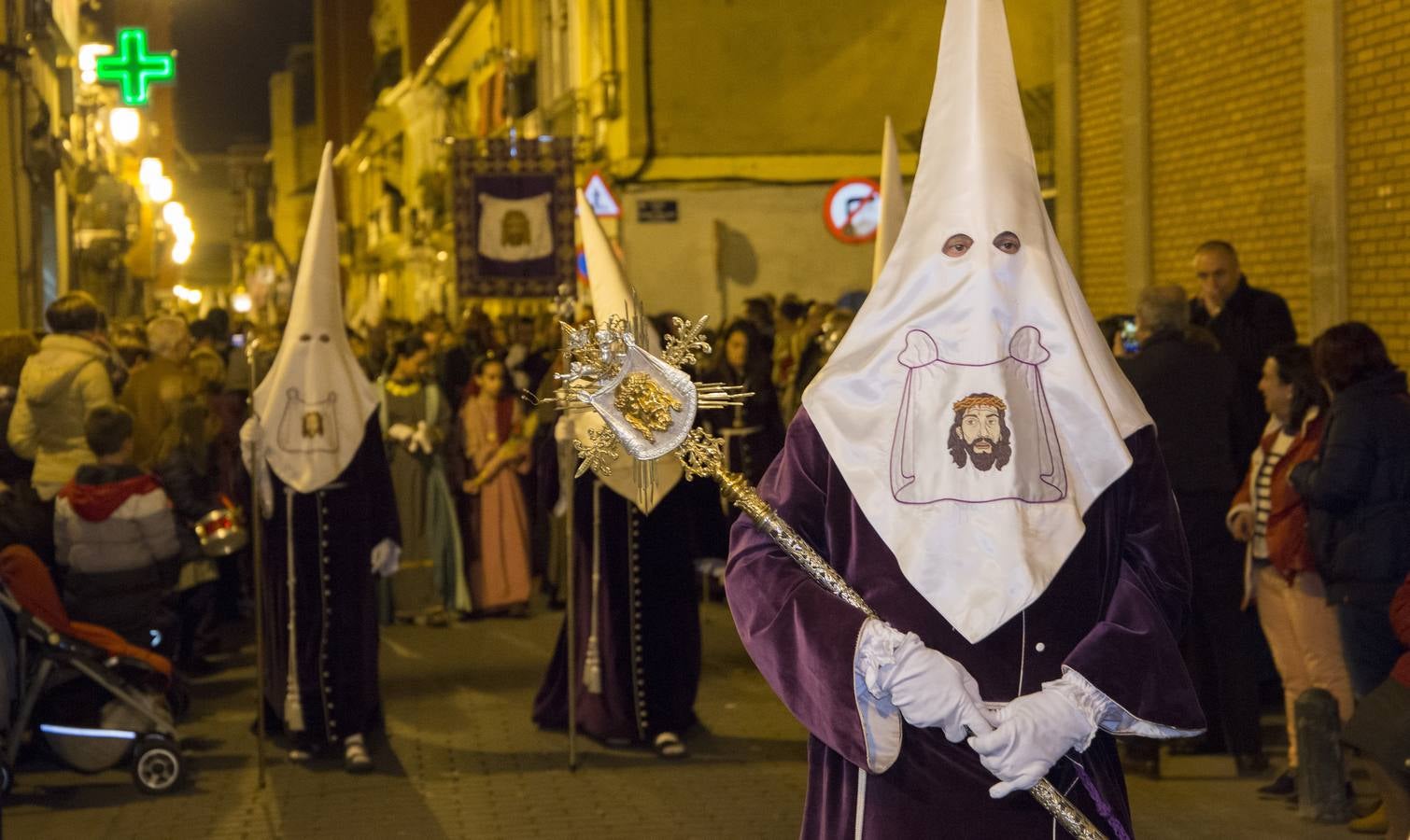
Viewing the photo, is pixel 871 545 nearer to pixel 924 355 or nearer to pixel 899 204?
pixel 924 355

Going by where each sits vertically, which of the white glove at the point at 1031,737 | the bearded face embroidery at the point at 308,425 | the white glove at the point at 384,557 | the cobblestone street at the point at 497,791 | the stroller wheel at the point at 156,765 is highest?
the bearded face embroidery at the point at 308,425

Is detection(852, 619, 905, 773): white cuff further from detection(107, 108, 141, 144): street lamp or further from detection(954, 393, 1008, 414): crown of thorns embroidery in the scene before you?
detection(107, 108, 141, 144): street lamp

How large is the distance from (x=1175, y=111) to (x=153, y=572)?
7.87 metres

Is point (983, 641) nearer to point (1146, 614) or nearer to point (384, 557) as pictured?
point (1146, 614)

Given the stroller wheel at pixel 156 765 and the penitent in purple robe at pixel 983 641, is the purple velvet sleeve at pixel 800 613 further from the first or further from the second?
the stroller wheel at pixel 156 765

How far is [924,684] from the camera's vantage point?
3.41 metres

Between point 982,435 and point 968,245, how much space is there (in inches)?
14.8

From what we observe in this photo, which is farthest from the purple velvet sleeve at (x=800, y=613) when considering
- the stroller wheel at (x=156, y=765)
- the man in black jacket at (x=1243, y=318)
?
the man in black jacket at (x=1243, y=318)

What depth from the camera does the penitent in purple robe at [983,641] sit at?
3.55m

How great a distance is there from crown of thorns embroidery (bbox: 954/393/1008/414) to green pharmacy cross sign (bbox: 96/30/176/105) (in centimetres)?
2473

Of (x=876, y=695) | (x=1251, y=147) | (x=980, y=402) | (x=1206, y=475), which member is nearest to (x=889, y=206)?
(x=1206, y=475)

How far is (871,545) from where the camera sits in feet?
12.1

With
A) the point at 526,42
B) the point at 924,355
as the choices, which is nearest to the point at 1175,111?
the point at 924,355

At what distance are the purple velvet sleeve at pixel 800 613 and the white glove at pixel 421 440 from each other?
365 inches
